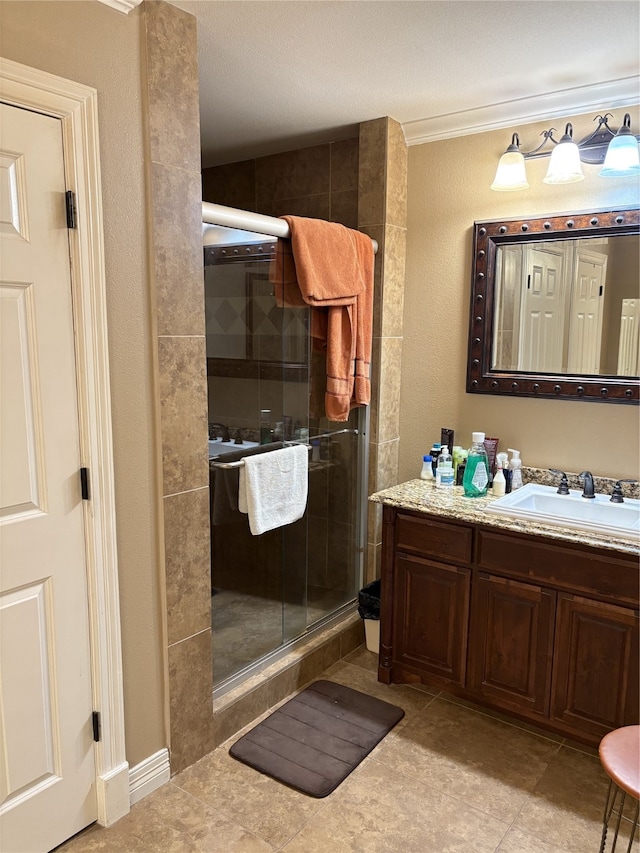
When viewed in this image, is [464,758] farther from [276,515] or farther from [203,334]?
[203,334]

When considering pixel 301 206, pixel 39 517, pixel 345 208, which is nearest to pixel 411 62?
pixel 345 208

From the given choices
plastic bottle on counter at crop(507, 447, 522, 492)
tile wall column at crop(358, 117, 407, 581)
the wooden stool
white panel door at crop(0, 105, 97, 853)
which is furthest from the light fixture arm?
the wooden stool

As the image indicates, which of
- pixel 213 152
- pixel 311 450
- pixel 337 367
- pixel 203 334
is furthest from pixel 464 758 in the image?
pixel 213 152

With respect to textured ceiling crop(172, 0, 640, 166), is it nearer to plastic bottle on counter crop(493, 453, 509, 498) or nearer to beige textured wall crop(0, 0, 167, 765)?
beige textured wall crop(0, 0, 167, 765)

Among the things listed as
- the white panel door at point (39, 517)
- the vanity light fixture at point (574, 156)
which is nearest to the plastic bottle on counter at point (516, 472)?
the vanity light fixture at point (574, 156)

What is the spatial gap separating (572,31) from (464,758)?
2431mm

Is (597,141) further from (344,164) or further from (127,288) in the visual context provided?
(127,288)

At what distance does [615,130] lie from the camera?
2.37m

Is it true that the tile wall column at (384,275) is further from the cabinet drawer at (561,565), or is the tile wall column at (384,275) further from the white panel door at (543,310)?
the cabinet drawer at (561,565)

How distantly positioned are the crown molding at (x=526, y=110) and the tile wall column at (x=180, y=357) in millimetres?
1215

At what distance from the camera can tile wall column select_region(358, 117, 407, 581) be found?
279cm

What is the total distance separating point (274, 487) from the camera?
2469 mm

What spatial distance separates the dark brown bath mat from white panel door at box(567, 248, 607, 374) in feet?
5.15

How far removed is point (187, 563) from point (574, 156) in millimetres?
2018
